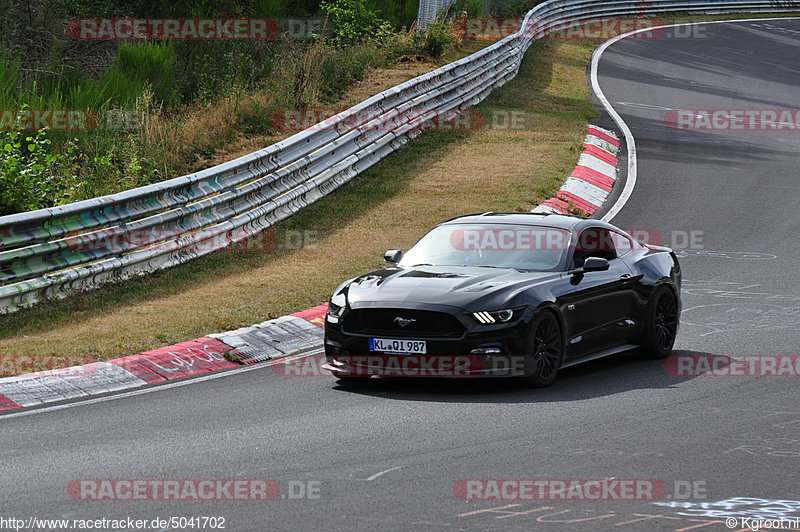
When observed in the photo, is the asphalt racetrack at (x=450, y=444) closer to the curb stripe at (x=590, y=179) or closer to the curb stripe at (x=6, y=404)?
the curb stripe at (x=6, y=404)

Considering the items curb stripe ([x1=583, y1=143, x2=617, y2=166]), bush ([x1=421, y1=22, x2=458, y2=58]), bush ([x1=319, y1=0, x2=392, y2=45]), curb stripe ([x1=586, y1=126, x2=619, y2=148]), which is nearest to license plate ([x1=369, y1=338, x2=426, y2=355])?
curb stripe ([x1=583, y1=143, x2=617, y2=166])

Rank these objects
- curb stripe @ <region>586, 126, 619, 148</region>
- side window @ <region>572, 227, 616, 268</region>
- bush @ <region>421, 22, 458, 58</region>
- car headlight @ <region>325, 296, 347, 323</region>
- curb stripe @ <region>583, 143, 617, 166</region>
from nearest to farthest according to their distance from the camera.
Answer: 1. car headlight @ <region>325, 296, 347, 323</region>
2. side window @ <region>572, 227, 616, 268</region>
3. curb stripe @ <region>583, 143, 617, 166</region>
4. curb stripe @ <region>586, 126, 619, 148</region>
5. bush @ <region>421, 22, 458, 58</region>

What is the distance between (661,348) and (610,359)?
0.53 meters

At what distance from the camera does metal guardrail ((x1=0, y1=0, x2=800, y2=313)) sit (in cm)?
1214

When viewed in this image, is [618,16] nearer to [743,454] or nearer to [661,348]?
[661,348]

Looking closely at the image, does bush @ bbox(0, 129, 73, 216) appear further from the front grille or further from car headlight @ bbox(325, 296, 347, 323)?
the front grille

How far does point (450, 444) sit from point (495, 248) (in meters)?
3.24

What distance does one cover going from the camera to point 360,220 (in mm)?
17625

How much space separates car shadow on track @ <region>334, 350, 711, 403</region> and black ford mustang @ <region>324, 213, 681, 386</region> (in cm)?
18

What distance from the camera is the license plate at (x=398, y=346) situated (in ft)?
30.9

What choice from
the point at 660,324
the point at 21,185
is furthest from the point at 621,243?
the point at 21,185

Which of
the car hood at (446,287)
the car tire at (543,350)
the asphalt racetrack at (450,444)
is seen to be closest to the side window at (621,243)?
the asphalt racetrack at (450,444)

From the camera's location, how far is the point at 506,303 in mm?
9461

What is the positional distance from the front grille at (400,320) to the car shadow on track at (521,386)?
0.51m
